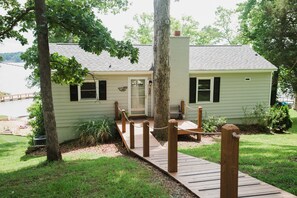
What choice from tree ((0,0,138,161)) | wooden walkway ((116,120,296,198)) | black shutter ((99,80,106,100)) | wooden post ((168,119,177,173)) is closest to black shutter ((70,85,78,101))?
black shutter ((99,80,106,100))

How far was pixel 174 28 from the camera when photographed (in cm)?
3569

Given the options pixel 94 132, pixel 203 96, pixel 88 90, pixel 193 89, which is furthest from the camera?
pixel 203 96

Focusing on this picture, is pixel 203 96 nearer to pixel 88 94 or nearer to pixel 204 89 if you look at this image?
pixel 204 89

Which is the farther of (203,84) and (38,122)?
(203,84)

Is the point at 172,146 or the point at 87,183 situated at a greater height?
the point at 172,146

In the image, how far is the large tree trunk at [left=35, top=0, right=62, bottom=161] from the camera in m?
7.11

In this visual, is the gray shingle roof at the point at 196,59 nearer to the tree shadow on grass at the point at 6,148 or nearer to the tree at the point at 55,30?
the tree at the point at 55,30

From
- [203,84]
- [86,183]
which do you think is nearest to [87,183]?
[86,183]

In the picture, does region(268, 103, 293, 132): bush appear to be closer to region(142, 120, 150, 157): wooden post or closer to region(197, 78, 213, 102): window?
region(197, 78, 213, 102): window

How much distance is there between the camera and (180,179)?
5.00m

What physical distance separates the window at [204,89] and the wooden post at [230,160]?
1109 centimetres

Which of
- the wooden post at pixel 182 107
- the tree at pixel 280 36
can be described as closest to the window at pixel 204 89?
the wooden post at pixel 182 107

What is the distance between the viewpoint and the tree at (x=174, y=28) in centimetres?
3622

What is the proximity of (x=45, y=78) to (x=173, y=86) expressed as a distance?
7625 mm
